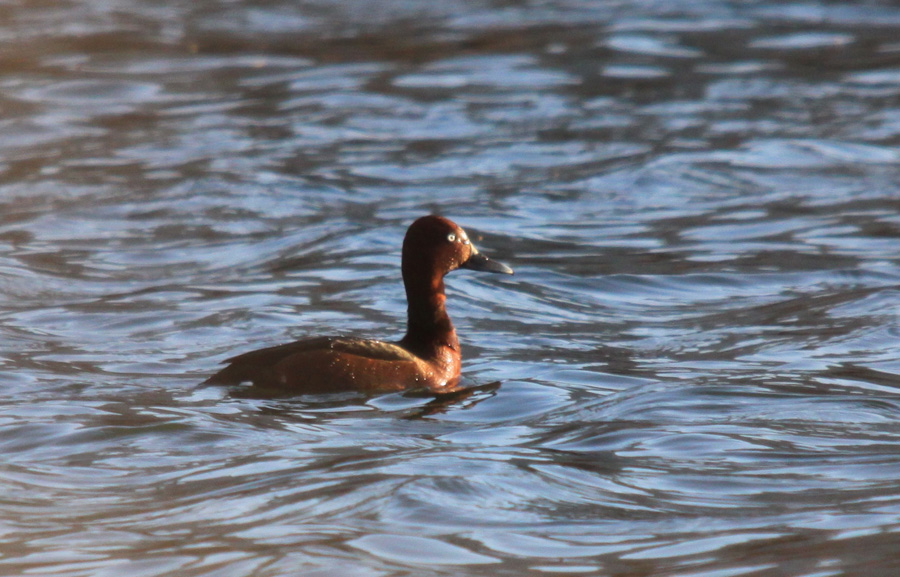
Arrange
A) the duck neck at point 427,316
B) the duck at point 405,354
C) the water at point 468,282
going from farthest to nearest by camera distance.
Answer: the duck neck at point 427,316, the duck at point 405,354, the water at point 468,282

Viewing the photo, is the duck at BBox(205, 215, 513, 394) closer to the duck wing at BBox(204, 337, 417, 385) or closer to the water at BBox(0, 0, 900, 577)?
the duck wing at BBox(204, 337, 417, 385)

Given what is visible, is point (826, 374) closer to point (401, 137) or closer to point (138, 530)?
point (138, 530)

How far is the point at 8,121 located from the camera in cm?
1683

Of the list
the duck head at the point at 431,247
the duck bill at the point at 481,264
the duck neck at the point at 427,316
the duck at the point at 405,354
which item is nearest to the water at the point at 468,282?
the duck at the point at 405,354

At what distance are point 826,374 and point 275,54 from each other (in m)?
13.3

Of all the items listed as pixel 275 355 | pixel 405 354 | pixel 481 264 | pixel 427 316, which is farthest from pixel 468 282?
pixel 275 355

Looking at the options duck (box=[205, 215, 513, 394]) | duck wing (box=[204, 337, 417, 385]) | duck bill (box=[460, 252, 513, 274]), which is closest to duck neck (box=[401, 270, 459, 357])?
duck (box=[205, 215, 513, 394])

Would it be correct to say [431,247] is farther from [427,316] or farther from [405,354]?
[405,354]

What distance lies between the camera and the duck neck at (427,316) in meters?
7.99

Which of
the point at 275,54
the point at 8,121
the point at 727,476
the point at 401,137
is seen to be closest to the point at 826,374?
the point at 727,476

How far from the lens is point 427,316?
26.3 feet

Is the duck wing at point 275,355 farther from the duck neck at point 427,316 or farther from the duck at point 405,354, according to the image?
the duck neck at point 427,316

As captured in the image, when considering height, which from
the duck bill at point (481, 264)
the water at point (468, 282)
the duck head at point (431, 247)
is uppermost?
the duck head at point (431, 247)

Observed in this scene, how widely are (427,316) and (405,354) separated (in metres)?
0.38
